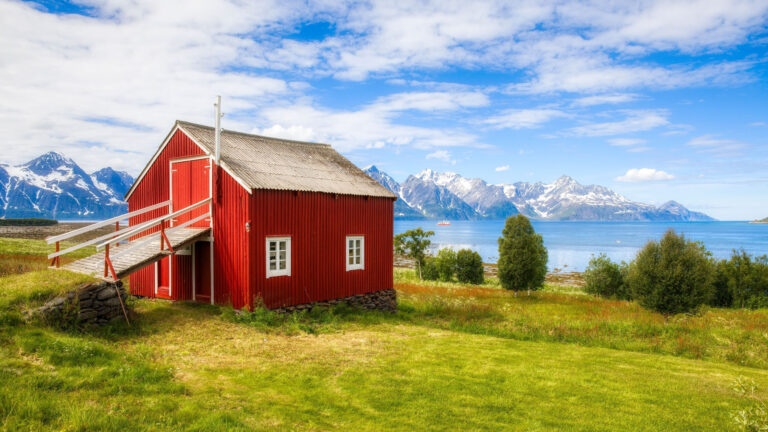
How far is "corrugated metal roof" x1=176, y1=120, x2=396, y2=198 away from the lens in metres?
16.5

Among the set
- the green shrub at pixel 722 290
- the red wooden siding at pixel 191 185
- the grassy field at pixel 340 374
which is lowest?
the green shrub at pixel 722 290

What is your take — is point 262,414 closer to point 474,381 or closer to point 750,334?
point 474,381

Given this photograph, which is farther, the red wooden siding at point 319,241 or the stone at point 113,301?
the red wooden siding at point 319,241

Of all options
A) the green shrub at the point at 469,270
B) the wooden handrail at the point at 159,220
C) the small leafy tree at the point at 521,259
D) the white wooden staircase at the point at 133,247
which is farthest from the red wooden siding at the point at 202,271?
the green shrub at the point at 469,270

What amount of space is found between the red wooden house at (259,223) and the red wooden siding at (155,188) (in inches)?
1.7

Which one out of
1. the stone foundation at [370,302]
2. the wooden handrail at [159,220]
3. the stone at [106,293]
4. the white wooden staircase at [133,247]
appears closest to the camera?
the stone at [106,293]

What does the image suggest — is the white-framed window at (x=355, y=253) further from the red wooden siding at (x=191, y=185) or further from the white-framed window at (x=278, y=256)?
the red wooden siding at (x=191, y=185)

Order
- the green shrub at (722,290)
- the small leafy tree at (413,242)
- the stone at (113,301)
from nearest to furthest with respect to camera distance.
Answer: the stone at (113,301) → the green shrub at (722,290) → the small leafy tree at (413,242)

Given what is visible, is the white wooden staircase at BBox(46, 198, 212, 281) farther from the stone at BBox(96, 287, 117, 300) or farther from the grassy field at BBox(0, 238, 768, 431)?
the grassy field at BBox(0, 238, 768, 431)

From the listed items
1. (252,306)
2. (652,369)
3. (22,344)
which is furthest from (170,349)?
(652,369)

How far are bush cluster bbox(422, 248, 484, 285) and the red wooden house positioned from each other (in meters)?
34.5

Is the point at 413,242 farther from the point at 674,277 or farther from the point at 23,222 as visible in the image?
the point at 23,222

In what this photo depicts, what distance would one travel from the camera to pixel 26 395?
720 cm

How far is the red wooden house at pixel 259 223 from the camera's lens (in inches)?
615
